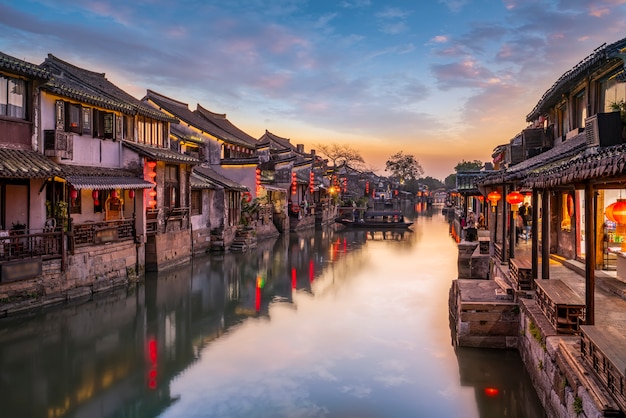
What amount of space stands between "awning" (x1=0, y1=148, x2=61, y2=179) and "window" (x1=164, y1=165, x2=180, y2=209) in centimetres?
626

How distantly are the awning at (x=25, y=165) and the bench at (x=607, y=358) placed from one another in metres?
12.1

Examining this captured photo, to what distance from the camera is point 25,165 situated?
1179 cm

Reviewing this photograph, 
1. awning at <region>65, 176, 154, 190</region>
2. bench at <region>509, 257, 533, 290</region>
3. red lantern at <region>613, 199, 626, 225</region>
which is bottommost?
bench at <region>509, 257, 533, 290</region>

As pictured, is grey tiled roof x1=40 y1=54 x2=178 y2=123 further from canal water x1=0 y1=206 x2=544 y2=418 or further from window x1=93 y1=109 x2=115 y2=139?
canal water x1=0 y1=206 x2=544 y2=418

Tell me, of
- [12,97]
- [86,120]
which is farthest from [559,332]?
[86,120]

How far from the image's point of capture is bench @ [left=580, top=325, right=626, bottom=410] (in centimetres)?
457

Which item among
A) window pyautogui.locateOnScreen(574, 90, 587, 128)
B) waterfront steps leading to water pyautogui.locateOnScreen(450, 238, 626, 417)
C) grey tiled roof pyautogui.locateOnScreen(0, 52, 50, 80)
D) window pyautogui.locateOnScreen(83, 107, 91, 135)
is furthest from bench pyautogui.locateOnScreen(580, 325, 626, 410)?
A: window pyautogui.locateOnScreen(83, 107, 91, 135)

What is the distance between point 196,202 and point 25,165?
11552mm

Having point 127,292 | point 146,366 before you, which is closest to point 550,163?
point 146,366

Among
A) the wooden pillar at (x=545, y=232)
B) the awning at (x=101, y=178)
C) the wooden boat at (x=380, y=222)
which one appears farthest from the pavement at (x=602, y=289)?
the wooden boat at (x=380, y=222)

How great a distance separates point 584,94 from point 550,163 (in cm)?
304

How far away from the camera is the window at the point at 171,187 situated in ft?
62.8

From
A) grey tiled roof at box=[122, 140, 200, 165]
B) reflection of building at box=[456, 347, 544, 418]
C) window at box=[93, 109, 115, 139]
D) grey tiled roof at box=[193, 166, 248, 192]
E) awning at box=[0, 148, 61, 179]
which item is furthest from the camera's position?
grey tiled roof at box=[193, 166, 248, 192]

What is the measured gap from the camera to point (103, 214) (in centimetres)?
1689
